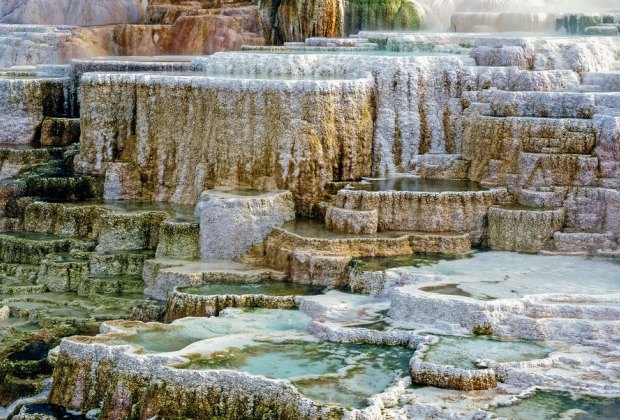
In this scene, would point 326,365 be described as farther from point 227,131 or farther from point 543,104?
point 543,104

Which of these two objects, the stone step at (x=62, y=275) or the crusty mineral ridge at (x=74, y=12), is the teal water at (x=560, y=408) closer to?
the stone step at (x=62, y=275)

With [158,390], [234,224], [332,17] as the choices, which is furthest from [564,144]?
[332,17]

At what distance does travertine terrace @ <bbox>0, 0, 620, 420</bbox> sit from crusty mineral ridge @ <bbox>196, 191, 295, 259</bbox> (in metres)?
0.04

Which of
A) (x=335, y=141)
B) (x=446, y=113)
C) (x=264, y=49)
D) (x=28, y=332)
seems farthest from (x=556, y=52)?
(x=28, y=332)

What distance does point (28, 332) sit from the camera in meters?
21.0

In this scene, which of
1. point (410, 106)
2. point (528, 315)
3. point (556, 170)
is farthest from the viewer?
point (410, 106)

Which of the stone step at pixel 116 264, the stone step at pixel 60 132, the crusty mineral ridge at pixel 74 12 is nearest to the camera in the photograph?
the stone step at pixel 116 264

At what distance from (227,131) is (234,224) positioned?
2.29 metres

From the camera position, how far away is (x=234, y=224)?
22562mm

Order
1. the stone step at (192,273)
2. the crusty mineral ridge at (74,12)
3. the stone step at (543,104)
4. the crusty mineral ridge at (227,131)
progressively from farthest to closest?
1. the crusty mineral ridge at (74,12)
2. the crusty mineral ridge at (227,131)
3. the stone step at (543,104)
4. the stone step at (192,273)

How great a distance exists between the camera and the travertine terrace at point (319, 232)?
1741 centimetres

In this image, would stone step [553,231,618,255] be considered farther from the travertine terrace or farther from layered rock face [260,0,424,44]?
layered rock face [260,0,424,44]

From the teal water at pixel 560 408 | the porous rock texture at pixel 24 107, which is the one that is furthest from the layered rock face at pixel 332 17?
the teal water at pixel 560 408

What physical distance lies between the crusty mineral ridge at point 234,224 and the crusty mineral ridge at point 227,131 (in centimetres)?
103
